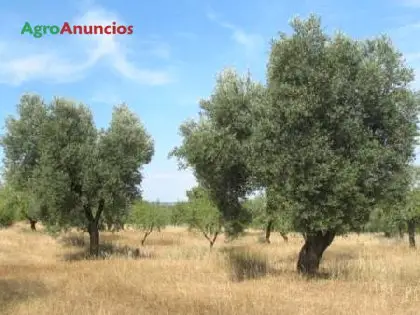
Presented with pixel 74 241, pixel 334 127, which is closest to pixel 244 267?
pixel 334 127

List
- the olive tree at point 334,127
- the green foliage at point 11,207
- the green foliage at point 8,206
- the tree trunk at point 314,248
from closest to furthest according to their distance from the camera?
the olive tree at point 334,127, the tree trunk at point 314,248, the green foliage at point 11,207, the green foliage at point 8,206

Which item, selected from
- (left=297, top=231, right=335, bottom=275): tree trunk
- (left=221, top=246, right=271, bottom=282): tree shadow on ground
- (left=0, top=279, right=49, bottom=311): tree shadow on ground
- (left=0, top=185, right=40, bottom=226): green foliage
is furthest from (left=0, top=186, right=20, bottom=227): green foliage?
(left=297, top=231, right=335, bottom=275): tree trunk

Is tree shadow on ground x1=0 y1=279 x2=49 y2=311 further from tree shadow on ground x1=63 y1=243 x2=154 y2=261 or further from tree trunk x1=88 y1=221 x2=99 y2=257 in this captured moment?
tree trunk x1=88 y1=221 x2=99 y2=257

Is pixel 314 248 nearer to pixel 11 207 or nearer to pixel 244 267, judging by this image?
pixel 244 267

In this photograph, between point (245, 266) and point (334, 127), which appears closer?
point (334, 127)

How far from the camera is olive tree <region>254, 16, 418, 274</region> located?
17.8 meters

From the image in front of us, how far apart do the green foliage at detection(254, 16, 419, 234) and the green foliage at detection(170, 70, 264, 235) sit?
2039 millimetres

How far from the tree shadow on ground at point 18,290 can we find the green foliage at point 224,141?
28.7 feet

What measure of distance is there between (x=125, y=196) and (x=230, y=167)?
44.1 feet

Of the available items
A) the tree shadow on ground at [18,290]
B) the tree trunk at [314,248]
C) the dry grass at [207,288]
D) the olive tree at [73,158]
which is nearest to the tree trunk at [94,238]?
the olive tree at [73,158]

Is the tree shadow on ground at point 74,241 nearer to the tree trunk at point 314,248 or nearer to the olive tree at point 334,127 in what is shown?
the tree trunk at point 314,248

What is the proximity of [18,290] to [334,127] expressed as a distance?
47.7 ft

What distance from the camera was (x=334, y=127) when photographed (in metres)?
18.6

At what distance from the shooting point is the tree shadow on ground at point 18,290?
16.1 metres
